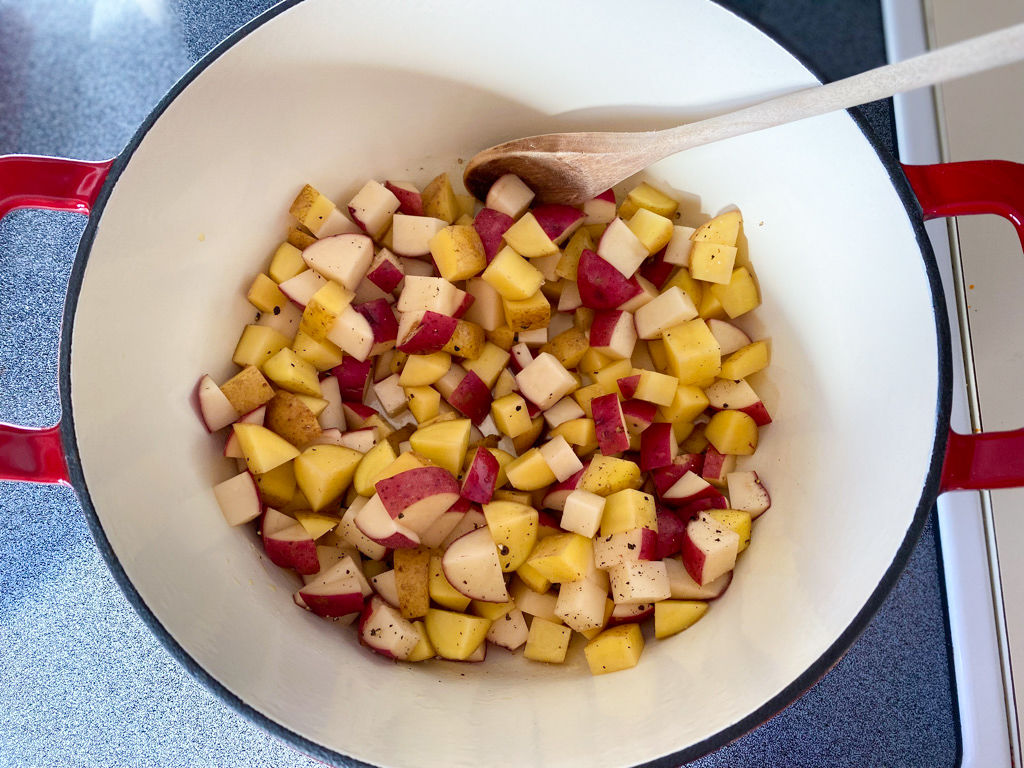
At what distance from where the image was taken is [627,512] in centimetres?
88

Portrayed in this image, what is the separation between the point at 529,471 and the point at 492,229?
31 cm

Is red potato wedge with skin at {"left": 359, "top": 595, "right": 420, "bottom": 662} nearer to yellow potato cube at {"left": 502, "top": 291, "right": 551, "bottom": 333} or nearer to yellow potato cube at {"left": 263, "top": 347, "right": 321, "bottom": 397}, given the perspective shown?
yellow potato cube at {"left": 263, "top": 347, "right": 321, "bottom": 397}

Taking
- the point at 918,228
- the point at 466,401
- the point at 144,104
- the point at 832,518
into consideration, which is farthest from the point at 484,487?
the point at 144,104

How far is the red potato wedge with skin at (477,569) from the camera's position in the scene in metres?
0.87

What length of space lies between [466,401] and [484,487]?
0.41ft

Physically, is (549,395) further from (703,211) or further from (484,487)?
(703,211)

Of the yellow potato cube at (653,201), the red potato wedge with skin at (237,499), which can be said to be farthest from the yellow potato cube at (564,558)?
the yellow potato cube at (653,201)

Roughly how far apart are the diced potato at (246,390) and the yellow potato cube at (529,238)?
35 cm

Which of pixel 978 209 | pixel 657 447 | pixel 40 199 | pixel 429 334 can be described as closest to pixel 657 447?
pixel 657 447

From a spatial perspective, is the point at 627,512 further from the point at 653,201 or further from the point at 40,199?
the point at 40,199

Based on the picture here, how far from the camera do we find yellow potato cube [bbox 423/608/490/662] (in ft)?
2.91

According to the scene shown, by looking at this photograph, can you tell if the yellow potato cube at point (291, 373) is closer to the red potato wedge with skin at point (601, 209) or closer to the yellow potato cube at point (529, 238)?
the yellow potato cube at point (529, 238)

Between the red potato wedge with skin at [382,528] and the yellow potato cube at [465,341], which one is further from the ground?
the yellow potato cube at [465,341]

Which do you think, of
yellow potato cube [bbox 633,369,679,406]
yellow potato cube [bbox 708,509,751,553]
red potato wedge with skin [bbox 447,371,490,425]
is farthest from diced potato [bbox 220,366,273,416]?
yellow potato cube [bbox 708,509,751,553]
